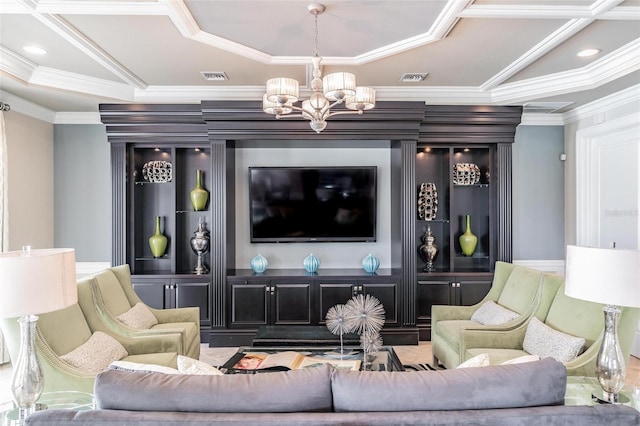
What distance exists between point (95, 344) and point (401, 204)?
10.6 ft

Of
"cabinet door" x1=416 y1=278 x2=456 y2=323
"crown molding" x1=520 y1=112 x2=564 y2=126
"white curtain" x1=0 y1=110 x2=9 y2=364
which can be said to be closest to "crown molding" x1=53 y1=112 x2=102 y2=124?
"white curtain" x1=0 y1=110 x2=9 y2=364

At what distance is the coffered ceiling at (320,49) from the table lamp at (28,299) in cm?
180

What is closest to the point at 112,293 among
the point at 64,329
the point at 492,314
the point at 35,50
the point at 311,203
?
the point at 64,329

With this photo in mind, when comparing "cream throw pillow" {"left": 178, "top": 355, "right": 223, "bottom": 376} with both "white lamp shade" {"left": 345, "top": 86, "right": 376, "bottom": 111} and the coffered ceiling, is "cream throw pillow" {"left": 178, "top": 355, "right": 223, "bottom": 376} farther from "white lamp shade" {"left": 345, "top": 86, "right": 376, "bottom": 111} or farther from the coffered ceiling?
the coffered ceiling

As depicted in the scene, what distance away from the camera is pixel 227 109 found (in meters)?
4.34

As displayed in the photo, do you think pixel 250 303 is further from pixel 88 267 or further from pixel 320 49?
pixel 320 49

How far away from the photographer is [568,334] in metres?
2.70

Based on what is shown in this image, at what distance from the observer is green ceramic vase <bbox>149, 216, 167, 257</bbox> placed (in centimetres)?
489

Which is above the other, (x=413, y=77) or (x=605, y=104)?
(x=413, y=77)

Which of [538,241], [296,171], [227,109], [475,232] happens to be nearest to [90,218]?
[227,109]

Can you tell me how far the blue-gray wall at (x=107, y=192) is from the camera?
5012 millimetres

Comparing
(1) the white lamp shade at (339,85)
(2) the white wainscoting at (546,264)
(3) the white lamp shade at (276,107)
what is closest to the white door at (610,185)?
(2) the white wainscoting at (546,264)

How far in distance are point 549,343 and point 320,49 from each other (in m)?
2.80

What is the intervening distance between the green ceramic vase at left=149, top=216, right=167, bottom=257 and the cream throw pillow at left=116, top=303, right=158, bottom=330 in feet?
4.38
